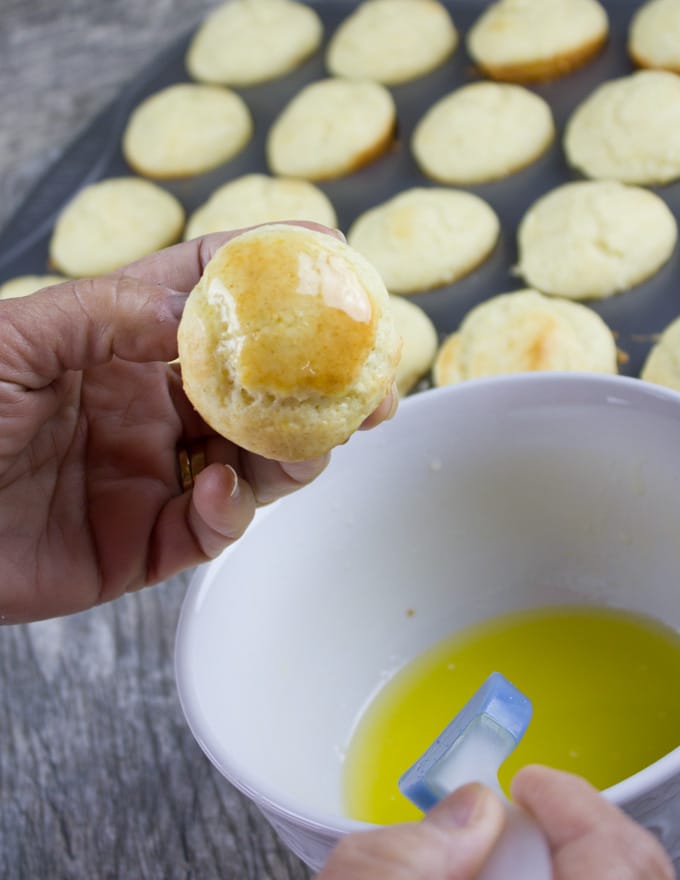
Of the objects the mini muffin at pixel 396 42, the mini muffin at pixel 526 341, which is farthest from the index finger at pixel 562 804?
the mini muffin at pixel 396 42

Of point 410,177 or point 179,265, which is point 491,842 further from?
point 410,177

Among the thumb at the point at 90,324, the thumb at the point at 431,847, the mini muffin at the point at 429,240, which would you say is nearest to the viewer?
the thumb at the point at 431,847

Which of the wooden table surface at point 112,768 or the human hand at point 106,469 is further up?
the human hand at point 106,469

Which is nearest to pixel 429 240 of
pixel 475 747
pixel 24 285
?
pixel 24 285

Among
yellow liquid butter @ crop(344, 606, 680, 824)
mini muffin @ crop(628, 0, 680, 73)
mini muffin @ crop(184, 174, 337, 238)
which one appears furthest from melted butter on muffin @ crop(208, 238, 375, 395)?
mini muffin @ crop(628, 0, 680, 73)

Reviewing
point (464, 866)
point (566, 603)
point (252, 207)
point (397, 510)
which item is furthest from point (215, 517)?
point (252, 207)

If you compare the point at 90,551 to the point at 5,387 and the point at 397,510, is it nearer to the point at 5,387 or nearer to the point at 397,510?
the point at 5,387

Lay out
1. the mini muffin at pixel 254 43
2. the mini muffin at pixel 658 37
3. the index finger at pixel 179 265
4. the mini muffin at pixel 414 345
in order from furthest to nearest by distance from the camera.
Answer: the mini muffin at pixel 254 43
the mini muffin at pixel 658 37
the mini muffin at pixel 414 345
the index finger at pixel 179 265

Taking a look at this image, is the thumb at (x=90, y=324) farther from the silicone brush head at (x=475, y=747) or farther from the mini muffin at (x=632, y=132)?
the mini muffin at (x=632, y=132)
